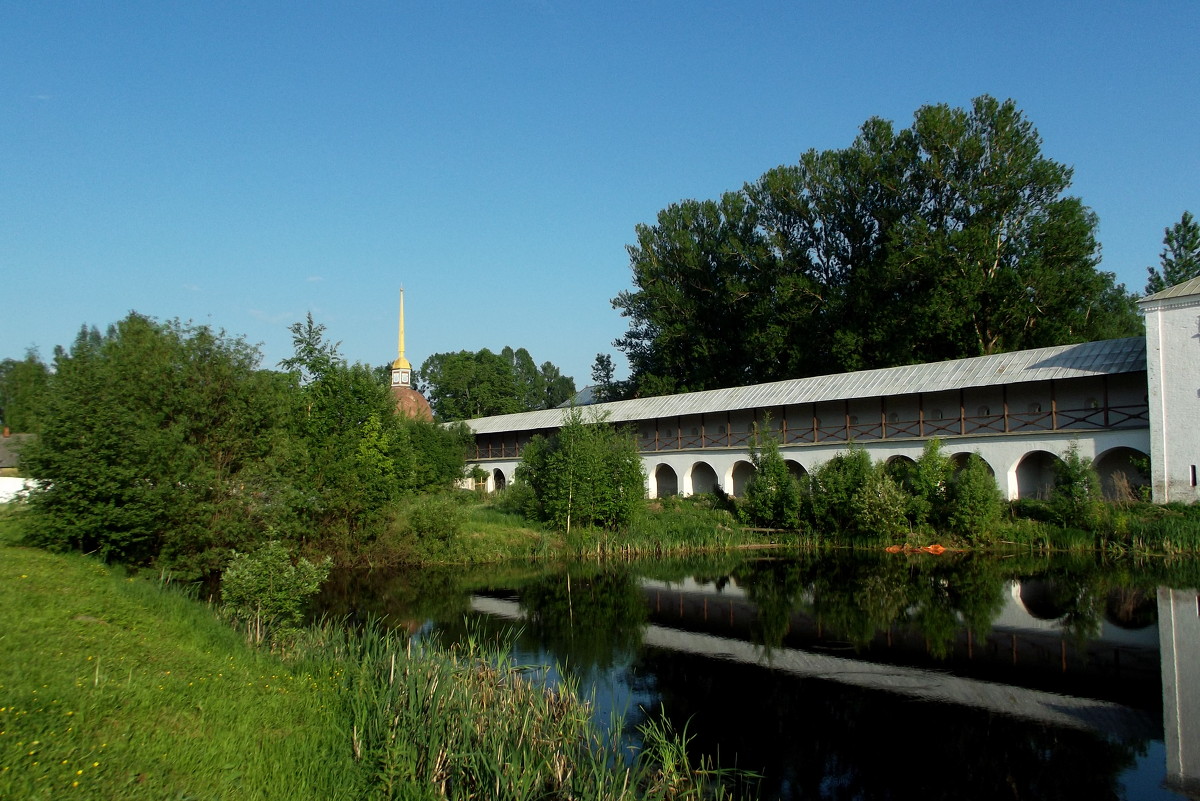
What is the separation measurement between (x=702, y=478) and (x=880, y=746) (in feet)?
77.6

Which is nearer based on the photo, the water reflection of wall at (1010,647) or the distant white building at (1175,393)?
the water reflection of wall at (1010,647)

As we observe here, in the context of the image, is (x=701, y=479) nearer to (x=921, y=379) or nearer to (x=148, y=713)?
(x=921, y=379)

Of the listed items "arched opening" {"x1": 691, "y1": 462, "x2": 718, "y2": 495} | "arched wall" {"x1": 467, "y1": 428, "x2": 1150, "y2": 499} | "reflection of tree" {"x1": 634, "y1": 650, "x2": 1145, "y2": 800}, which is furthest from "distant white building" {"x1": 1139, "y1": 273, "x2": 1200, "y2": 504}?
"reflection of tree" {"x1": 634, "y1": 650, "x2": 1145, "y2": 800}

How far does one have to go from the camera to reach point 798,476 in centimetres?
2731

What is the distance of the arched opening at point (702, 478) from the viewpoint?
102ft

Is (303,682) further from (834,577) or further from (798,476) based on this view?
(798,476)

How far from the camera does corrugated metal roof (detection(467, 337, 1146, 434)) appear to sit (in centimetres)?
2150

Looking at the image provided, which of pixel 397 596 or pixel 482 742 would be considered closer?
pixel 482 742

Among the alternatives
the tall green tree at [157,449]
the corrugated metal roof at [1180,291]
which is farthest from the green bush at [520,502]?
the corrugated metal roof at [1180,291]

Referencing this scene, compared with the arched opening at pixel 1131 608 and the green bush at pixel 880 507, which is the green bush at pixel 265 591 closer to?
the arched opening at pixel 1131 608

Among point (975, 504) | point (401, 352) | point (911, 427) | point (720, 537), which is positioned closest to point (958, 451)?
point (911, 427)

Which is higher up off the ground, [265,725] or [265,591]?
[265,591]

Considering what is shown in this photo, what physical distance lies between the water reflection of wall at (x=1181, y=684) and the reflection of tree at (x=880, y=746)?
1.22ft

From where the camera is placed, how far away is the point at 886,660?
11.2 meters
